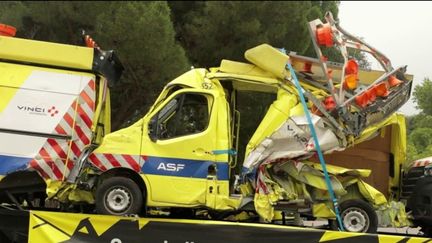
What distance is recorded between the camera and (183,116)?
7117 mm

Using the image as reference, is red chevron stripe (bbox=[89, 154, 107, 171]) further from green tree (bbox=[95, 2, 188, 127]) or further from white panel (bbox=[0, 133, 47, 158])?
green tree (bbox=[95, 2, 188, 127])

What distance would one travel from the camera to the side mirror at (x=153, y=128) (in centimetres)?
688

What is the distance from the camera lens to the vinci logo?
22.2 feet

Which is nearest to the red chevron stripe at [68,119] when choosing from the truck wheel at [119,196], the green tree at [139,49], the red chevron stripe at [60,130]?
the red chevron stripe at [60,130]

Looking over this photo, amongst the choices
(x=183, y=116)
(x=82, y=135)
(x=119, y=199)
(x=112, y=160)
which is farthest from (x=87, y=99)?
(x=119, y=199)

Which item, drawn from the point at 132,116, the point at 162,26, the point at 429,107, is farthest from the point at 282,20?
the point at 429,107

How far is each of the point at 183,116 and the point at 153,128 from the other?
0.47m

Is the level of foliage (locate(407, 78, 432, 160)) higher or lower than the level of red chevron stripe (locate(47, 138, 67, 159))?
higher

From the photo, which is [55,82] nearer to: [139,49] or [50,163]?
[50,163]

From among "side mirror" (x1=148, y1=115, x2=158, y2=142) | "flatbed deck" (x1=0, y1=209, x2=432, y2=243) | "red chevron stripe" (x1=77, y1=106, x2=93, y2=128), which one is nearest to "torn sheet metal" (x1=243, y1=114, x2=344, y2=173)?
"flatbed deck" (x1=0, y1=209, x2=432, y2=243)

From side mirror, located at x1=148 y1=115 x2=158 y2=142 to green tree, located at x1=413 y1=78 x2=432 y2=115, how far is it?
4.31 m

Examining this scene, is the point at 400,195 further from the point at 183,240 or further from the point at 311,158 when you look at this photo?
the point at 183,240

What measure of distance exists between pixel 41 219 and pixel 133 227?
120 centimetres

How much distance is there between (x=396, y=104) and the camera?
6.99 meters
